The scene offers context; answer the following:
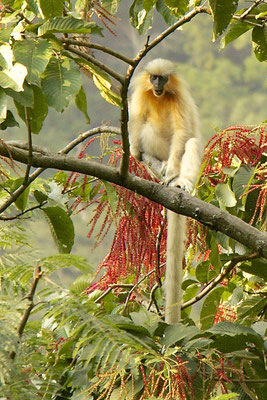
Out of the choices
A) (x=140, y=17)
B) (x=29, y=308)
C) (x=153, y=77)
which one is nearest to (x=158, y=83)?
(x=153, y=77)

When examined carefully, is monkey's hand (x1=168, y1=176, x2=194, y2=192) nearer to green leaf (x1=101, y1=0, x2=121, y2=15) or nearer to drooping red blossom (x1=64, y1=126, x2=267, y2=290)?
drooping red blossom (x1=64, y1=126, x2=267, y2=290)

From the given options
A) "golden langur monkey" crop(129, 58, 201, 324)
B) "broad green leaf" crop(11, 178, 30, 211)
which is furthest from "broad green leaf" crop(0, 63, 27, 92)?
"golden langur monkey" crop(129, 58, 201, 324)

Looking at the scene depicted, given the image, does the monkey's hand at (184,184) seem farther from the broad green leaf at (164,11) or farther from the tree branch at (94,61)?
the tree branch at (94,61)

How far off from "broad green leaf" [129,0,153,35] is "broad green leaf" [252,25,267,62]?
38cm

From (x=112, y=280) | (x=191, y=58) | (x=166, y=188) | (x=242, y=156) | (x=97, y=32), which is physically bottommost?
(x=112, y=280)

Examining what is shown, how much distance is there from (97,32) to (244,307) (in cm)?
145

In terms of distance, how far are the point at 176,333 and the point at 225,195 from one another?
77cm

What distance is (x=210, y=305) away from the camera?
9.32ft

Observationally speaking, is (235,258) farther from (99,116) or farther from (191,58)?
(191,58)

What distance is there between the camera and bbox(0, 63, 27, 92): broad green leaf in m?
1.68

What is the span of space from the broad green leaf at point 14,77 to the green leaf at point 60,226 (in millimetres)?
845

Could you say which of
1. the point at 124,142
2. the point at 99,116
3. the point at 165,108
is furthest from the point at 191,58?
the point at 124,142

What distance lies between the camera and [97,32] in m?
1.86

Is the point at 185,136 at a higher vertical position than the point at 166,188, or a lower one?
higher
